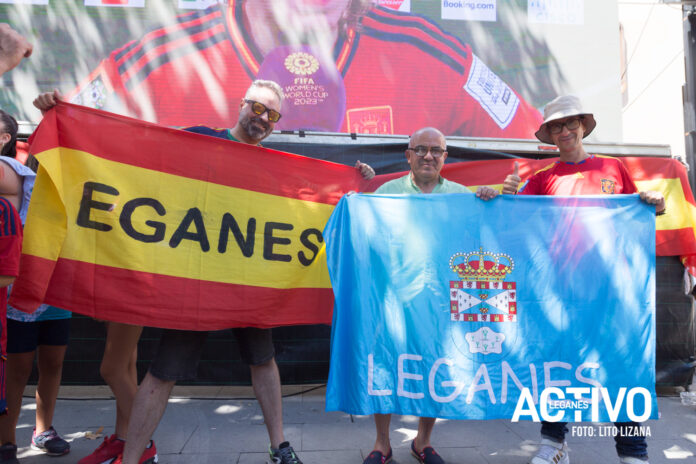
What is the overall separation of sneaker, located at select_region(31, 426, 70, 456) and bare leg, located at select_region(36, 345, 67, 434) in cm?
3

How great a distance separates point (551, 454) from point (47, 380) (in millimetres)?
2877

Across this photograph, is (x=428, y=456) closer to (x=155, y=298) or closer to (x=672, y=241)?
(x=155, y=298)

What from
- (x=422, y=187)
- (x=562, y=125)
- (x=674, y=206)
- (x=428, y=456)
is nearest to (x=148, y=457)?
(x=428, y=456)

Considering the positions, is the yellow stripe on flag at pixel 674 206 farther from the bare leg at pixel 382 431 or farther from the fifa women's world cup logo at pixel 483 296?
the bare leg at pixel 382 431

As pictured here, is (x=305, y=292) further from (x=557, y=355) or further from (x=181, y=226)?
(x=557, y=355)

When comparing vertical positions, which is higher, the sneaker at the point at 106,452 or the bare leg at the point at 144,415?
the bare leg at the point at 144,415

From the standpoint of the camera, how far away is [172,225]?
7.66 ft

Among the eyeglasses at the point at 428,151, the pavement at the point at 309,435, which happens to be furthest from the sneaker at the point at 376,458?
the eyeglasses at the point at 428,151

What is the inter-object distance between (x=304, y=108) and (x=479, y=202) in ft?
9.01

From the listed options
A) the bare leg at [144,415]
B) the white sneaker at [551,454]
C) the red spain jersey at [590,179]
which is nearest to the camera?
the bare leg at [144,415]

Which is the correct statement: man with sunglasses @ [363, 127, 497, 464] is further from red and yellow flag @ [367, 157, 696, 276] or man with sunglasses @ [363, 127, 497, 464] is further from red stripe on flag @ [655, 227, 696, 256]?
red stripe on flag @ [655, 227, 696, 256]

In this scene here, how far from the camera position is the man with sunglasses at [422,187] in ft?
7.81

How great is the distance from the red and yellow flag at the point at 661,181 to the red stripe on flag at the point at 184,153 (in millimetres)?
1419

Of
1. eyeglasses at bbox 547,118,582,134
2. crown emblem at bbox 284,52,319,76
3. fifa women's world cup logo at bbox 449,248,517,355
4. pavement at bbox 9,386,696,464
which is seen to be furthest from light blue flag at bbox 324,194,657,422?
crown emblem at bbox 284,52,319,76
